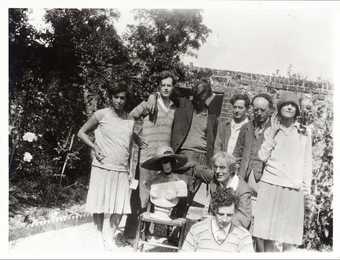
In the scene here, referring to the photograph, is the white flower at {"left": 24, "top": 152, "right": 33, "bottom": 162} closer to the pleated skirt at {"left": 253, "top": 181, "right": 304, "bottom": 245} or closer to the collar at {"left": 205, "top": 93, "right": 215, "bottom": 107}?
the collar at {"left": 205, "top": 93, "right": 215, "bottom": 107}

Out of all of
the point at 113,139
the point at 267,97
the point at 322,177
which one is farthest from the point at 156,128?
the point at 322,177

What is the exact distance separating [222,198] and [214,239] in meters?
0.37

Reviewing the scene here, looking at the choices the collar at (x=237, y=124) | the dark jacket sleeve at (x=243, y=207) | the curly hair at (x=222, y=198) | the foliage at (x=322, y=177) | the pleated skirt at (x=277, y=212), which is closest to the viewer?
the curly hair at (x=222, y=198)

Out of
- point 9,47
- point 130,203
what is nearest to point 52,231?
point 130,203

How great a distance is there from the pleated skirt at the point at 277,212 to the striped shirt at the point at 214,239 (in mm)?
415

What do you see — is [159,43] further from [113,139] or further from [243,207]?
[243,207]

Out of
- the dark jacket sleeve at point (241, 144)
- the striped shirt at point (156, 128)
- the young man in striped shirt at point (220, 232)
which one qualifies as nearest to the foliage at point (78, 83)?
the striped shirt at point (156, 128)

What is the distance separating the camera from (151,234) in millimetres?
3904

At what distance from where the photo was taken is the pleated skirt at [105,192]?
3.73 metres

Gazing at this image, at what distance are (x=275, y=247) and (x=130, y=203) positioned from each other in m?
1.44

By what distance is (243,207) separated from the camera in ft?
11.9

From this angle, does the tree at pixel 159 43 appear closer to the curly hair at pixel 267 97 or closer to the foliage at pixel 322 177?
the curly hair at pixel 267 97

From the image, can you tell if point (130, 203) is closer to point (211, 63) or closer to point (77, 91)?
point (77, 91)
